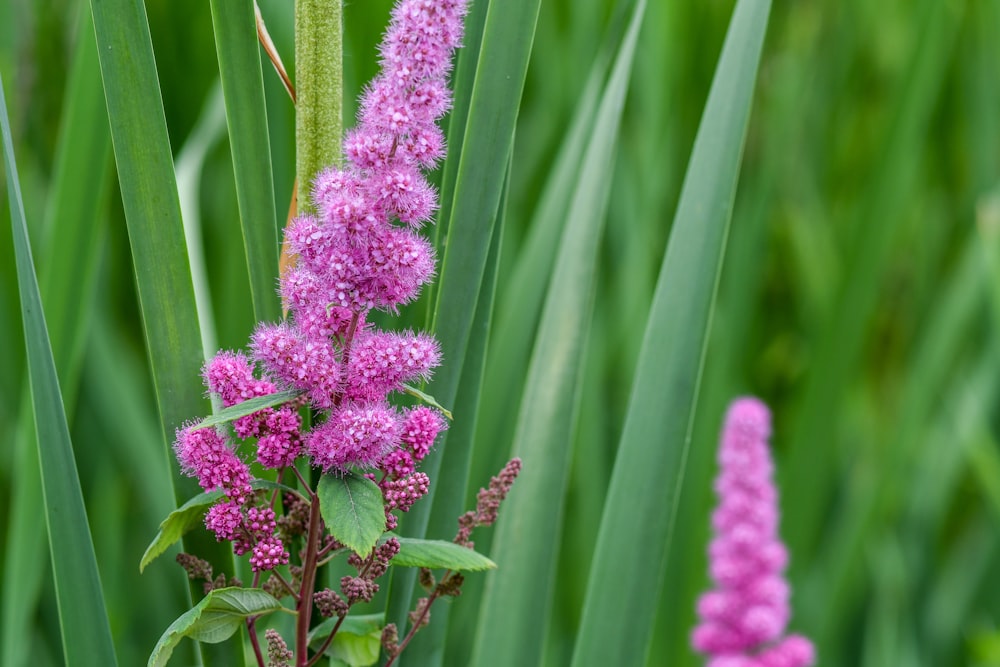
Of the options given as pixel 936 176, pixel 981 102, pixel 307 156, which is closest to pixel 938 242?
pixel 936 176

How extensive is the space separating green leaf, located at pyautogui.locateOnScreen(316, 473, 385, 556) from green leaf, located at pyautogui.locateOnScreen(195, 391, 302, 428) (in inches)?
1.7

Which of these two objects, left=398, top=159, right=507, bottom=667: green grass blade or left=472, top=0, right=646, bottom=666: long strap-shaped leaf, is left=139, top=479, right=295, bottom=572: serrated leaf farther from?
left=472, top=0, right=646, bottom=666: long strap-shaped leaf

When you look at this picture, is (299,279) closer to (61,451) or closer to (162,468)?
(61,451)

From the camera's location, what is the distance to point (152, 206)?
585mm

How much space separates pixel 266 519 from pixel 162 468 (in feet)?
3.27

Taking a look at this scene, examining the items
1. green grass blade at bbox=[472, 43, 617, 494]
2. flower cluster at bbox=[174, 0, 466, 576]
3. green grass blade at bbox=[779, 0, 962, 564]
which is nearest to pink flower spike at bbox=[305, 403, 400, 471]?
flower cluster at bbox=[174, 0, 466, 576]

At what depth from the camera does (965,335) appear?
2.24 meters

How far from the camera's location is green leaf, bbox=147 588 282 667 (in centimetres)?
49

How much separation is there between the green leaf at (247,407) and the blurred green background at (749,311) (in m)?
0.60

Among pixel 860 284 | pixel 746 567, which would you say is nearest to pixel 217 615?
pixel 746 567

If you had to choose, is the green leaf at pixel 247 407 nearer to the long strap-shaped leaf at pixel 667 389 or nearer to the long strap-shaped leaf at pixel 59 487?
the long strap-shaped leaf at pixel 59 487

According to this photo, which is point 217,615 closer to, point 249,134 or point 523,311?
point 249,134

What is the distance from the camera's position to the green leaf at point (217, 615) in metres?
0.49

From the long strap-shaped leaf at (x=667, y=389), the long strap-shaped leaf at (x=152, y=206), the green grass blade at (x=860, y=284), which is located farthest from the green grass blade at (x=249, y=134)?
the green grass blade at (x=860, y=284)
